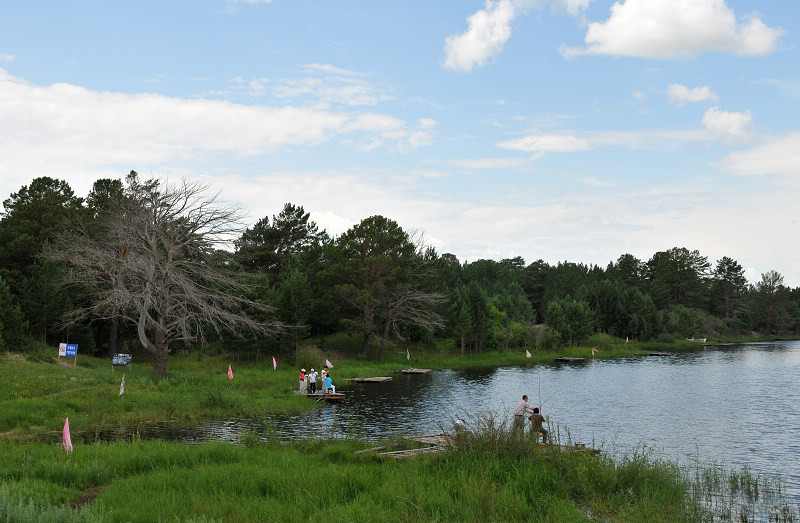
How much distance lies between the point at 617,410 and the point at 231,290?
1391 inches

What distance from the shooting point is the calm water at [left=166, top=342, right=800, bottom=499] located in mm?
24672

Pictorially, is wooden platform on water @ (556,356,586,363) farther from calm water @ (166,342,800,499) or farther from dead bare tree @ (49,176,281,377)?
dead bare tree @ (49,176,281,377)

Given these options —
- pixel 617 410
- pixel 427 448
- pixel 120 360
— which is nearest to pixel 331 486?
pixel 427 448

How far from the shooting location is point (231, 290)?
179 feet

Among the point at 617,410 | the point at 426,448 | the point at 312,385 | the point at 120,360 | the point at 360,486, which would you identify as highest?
the point at 120,360

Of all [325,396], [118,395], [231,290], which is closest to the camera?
[118,395]

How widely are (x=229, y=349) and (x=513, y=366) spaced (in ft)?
111

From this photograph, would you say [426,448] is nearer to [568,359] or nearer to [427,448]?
[427,448]

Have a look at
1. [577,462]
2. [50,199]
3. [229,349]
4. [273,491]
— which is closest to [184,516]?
[273,491]

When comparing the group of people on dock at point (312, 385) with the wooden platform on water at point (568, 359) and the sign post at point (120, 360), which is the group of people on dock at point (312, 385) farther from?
the wooden platform on water at point (568, 359)

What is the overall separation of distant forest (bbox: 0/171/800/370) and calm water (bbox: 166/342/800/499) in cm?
965

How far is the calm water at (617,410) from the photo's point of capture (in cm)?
2467

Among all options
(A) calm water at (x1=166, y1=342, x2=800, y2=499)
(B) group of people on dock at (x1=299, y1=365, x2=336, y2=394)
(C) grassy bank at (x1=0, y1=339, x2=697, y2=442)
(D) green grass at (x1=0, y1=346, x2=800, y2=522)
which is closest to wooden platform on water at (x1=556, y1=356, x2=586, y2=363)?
(A) calm water at (x1=166, y1=342, x2=800, y2=499)

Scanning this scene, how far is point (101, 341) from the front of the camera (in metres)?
61.2
